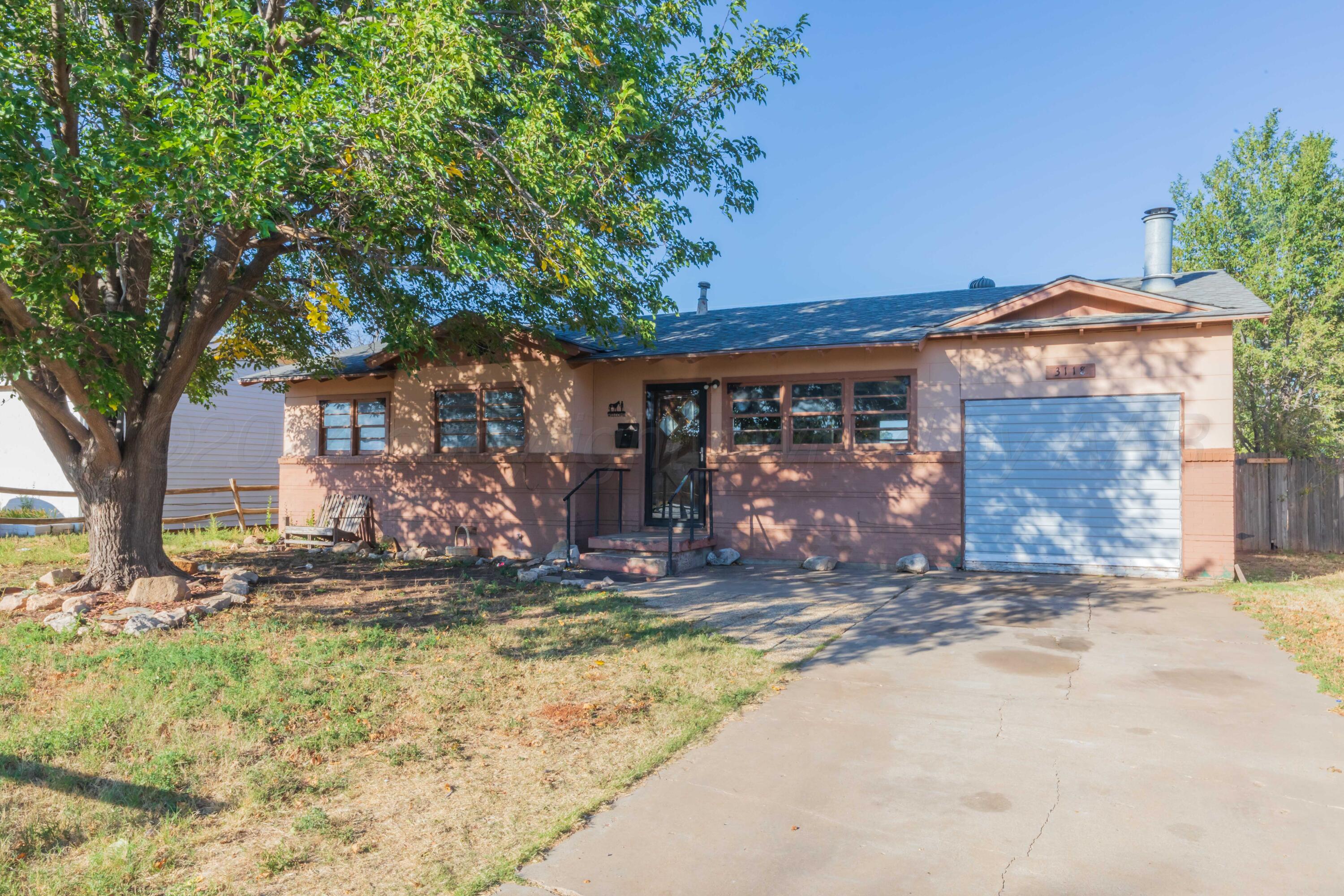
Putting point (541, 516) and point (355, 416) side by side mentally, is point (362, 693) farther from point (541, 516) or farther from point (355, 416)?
point (355, 416)

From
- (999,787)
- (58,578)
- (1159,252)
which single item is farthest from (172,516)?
(1159,252)

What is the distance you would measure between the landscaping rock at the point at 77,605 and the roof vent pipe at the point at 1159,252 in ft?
45.6

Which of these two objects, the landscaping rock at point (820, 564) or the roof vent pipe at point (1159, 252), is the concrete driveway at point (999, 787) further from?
the roof vent pipe at point (1159, 252)

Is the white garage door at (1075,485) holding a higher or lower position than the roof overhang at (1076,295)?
lower

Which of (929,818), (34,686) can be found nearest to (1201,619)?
(929,818)

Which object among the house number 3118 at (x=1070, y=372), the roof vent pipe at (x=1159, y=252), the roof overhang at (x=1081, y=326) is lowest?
the house number 3118 at (x=1070, y=372)

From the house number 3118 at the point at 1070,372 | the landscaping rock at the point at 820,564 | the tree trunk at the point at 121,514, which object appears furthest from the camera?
the landscaping rock at the point at 820,564

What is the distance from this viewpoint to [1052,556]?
1121cm

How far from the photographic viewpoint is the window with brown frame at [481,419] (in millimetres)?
13781

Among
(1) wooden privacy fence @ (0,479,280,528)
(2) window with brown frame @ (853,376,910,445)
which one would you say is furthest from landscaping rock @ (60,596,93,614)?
(2) window with brown frame @ (853,376,910,445)

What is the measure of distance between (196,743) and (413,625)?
3094mm

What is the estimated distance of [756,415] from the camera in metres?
12.7

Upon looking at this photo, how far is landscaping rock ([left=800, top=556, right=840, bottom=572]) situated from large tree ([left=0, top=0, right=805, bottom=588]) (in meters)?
4.58

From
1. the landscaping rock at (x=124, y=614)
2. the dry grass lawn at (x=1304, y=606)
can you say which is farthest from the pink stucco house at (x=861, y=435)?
the landscaping rock at (x=124, y=614)
